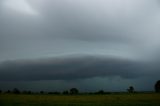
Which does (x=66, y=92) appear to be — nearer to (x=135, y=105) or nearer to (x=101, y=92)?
(x=101, y=92)

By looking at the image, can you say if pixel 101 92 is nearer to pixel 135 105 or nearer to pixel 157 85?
pixel 157 85

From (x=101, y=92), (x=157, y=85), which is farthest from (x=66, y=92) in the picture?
(x=157, y=85)

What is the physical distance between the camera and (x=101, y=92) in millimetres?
175500

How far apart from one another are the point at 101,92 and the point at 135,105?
298 feet

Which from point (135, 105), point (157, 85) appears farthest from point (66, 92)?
point (135, 105)

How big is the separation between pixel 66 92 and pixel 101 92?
19877mm

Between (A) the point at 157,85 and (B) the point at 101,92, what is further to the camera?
(A) the point at 157,85

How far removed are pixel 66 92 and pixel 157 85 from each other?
179 ft

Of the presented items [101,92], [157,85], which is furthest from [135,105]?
[157,85]

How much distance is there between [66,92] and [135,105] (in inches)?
3849

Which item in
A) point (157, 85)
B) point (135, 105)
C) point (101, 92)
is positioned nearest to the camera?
point (135, 105)

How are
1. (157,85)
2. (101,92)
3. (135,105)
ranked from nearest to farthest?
1. (135,105)
2. (101,92)
3. (157,85)

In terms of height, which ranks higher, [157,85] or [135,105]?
[157,85]

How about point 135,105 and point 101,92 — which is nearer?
point 135,105
